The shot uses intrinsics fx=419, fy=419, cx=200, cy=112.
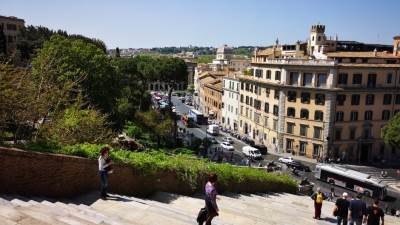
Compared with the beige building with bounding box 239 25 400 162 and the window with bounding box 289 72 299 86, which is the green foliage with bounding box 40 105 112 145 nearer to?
the beige building with bounding box 239 25 400 162

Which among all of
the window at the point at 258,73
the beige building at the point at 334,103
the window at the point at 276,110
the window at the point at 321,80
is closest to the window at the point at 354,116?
the beige building at the point at 334,103

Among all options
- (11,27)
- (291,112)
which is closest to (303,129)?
(291,112)

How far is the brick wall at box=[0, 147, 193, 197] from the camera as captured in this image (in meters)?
12.2

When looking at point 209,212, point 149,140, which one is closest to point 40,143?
point 209,212

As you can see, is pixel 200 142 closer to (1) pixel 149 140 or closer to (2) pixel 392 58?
(1) pixel 149 140

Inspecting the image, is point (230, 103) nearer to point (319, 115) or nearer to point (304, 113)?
point (304, 113)

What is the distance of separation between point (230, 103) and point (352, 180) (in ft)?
126

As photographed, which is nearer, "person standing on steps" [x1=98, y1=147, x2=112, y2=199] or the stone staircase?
the stone staircase

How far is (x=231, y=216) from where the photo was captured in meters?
15.3

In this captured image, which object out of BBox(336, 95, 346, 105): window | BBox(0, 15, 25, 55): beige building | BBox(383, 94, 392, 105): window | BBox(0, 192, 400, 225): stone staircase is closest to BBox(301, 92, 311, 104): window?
BBox(336, 95, 346, 105): window

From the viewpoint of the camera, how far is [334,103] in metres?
54.9

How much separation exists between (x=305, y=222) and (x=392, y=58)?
156ft

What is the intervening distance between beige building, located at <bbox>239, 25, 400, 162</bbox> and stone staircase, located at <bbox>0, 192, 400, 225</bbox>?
37645 millimetres

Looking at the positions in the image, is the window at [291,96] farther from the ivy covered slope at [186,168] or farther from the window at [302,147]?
the ivy covered slope at [186,168]
